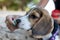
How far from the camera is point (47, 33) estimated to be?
982 millimetres

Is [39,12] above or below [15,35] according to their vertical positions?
above

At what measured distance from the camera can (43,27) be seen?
1005 millimetres

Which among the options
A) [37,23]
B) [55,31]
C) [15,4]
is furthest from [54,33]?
[15,4]

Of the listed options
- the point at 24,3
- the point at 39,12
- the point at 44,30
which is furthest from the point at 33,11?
the point at 24,3

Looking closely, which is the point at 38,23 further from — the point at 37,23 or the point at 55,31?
the point at 55,31

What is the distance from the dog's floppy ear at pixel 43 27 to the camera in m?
0.97

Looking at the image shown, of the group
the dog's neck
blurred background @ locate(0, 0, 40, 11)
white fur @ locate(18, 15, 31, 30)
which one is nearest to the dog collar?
the dog's neck

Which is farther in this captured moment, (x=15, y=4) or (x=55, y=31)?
(x=15, y=4)

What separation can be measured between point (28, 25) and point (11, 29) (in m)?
0.15

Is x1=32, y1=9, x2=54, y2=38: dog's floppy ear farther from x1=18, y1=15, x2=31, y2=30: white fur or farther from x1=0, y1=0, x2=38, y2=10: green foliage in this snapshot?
x1=0, y1=0, x2=38, y2=10: green foliage

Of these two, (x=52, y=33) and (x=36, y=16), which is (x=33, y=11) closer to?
(x=36, y=16)

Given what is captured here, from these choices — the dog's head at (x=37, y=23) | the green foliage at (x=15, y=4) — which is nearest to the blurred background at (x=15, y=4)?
the green foliage at (x=15, y=4)

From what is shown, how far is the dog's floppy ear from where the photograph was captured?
97 cm

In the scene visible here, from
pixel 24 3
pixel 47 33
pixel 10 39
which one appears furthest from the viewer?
pixel 24 3
